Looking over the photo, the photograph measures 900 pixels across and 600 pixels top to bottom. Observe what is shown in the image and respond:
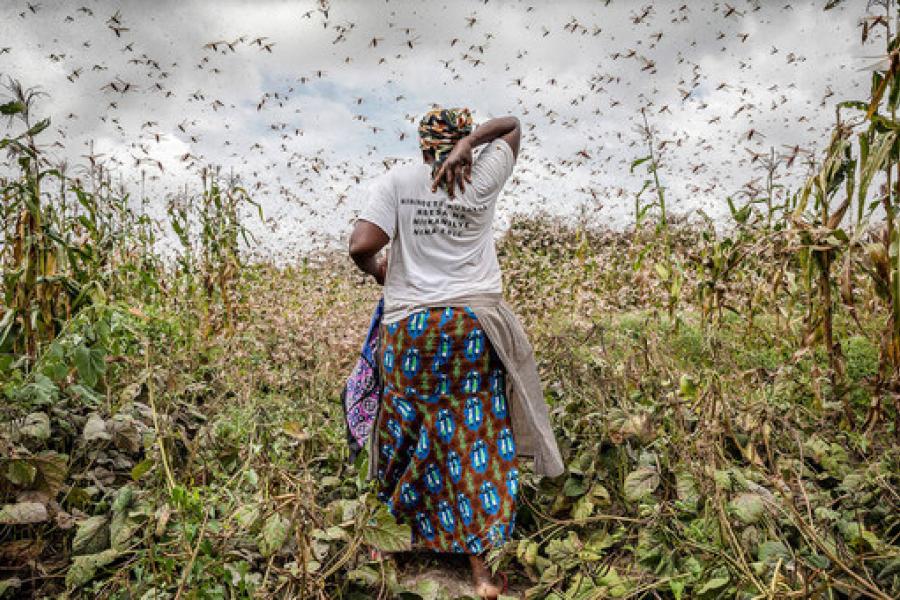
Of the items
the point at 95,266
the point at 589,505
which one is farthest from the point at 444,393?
the point at 95,266

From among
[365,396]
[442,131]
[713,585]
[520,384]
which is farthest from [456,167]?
[713,585]

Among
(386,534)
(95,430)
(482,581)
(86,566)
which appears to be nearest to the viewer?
(86,566)

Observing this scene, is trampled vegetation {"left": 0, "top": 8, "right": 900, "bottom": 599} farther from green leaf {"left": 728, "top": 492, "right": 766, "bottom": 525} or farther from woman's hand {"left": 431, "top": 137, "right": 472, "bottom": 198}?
woman's hand {"left": 431, "top": 137, "right": 472, "bottom": 198}

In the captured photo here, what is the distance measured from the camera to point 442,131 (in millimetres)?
2609

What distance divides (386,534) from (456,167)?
138 cm

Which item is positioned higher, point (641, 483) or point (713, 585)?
point (641, 483)

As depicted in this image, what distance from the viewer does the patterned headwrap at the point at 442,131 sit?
261cm

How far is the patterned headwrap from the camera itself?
2.61 meters

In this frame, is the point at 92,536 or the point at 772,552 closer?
the point at 772,552

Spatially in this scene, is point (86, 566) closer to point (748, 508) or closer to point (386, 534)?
point (386, 534)

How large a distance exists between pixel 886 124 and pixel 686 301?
2511 mm

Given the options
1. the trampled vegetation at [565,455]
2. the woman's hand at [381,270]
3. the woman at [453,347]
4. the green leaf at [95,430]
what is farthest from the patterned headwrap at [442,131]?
the green leaf at [95,430]

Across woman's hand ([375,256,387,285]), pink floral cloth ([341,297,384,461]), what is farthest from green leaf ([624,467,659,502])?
woman's hand ([375,256,387,285])

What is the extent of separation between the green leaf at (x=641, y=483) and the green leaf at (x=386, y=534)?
73cm
